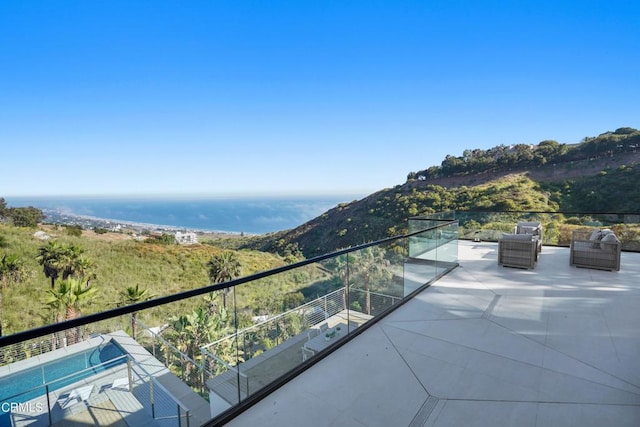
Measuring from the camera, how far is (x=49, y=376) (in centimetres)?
185

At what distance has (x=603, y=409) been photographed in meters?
1.93

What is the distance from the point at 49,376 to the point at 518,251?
6.99 metres

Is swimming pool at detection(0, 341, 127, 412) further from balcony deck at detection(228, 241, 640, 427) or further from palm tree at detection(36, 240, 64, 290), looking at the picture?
palm tree at detection(36, 240, 64, 290)

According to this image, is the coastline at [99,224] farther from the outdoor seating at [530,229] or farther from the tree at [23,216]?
the outdoor seating at [530,229]

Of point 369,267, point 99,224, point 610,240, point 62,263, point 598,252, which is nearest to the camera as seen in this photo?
point 369,267

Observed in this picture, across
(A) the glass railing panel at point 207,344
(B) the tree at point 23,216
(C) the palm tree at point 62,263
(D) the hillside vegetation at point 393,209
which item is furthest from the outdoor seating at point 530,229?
(B) the tree at point 23,216

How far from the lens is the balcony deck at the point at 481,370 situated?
192cm

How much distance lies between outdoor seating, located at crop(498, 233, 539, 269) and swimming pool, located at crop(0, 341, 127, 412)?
665 centimetres

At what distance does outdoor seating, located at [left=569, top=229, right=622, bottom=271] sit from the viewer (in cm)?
557

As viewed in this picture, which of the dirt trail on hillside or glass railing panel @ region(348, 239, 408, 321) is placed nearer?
glass railing panel @ region(348, 239, 408, 321)

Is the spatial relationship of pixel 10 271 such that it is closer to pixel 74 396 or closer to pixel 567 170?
pixel 74 396

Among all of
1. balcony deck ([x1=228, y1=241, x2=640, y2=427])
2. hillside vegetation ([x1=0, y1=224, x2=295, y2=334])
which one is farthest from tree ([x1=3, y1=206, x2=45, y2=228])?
balcony deck ([x1=228, y1=241, x2=640, y2=427])

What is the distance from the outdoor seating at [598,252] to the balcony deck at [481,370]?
5.31 feet

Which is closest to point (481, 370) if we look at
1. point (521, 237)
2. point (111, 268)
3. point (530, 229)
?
point (521, 237)
